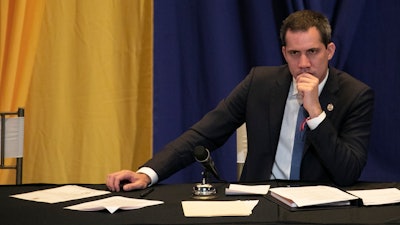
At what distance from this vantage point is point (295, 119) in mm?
2604

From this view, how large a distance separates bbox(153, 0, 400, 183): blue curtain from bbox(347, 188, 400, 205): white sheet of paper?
146 cm

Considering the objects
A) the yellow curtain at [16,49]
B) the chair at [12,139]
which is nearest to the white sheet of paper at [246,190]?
the chair at [12,139]

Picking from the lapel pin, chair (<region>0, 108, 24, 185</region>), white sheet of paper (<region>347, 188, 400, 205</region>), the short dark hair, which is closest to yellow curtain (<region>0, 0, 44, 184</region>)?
chair (<region>0, 108, 24, 185</region>)

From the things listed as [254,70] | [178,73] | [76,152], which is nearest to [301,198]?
[254,70]

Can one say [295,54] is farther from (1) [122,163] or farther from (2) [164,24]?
(1) [122,163]

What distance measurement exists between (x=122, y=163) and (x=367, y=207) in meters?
2.07

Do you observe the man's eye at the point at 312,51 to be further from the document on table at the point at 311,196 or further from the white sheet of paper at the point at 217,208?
the white sheet of paper at the point at 217,208

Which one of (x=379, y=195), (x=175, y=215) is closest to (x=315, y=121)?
(x=379, y=195)

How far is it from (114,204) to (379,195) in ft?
2.74

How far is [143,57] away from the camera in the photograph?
3553 mm

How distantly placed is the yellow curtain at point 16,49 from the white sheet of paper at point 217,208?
204 cm

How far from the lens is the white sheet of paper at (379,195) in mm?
1817

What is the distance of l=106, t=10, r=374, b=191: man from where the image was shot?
2297mm

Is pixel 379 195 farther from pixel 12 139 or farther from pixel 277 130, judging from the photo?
pixel 12 139
